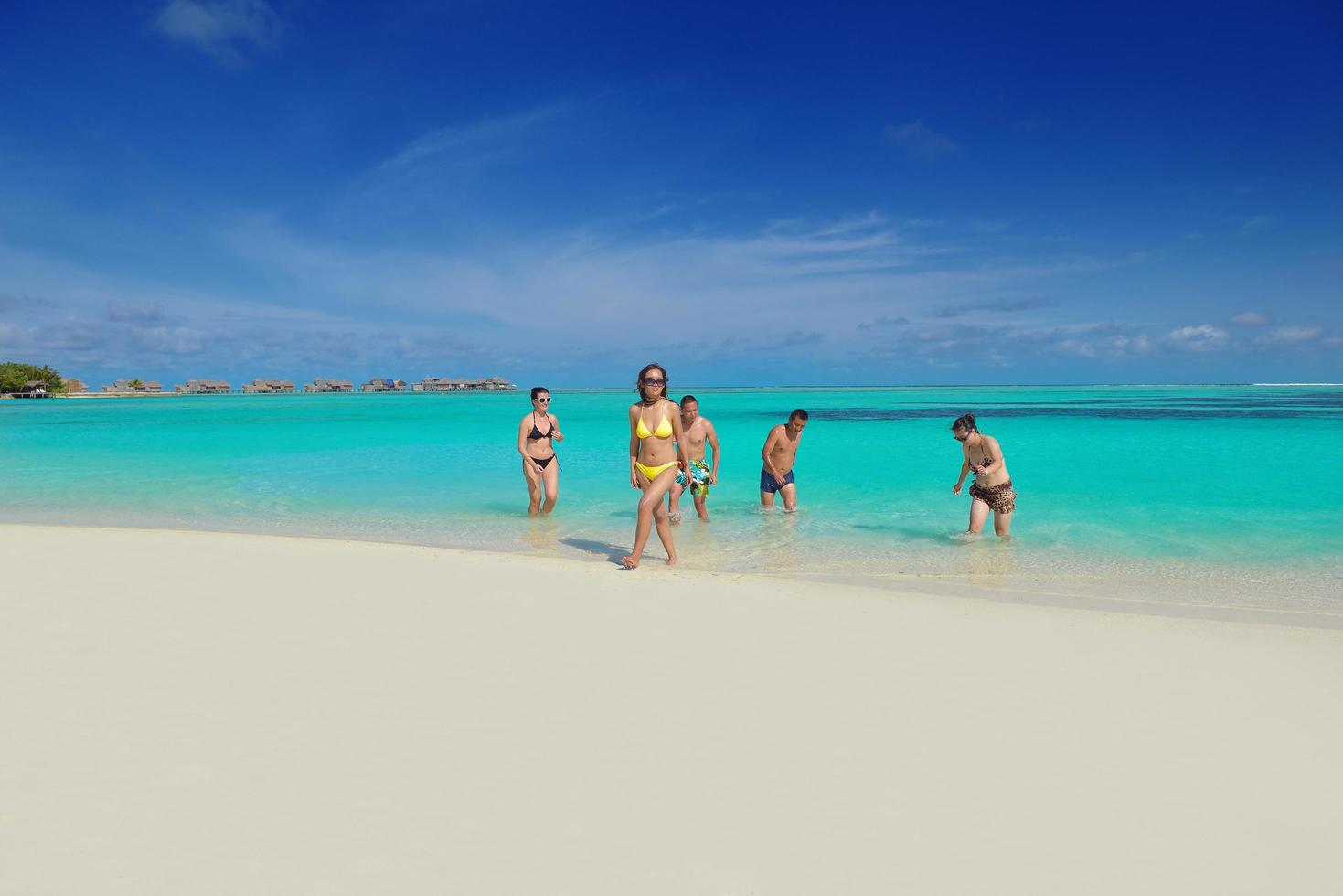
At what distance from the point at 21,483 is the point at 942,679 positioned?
1704 centimetres

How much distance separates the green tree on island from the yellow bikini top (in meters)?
127

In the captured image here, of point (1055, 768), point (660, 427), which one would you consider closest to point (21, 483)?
point (660, 427)

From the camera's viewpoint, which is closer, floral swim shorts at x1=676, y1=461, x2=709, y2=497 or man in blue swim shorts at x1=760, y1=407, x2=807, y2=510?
floral swim shorts at x1=676, y1=461, x2=709, y2=497

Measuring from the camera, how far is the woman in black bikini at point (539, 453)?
31.6 feet

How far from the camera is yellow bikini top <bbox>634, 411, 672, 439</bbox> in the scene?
21.4 ft

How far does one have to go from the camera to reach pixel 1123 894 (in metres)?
2.14

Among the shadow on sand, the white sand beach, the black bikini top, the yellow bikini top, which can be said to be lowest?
the shadow on sand

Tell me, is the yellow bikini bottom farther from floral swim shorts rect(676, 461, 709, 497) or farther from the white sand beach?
the white sand beach

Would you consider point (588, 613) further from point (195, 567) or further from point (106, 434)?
point (106, 434)

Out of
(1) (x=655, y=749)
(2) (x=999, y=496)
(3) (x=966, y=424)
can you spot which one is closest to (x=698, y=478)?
(3) (x=966, y=424)

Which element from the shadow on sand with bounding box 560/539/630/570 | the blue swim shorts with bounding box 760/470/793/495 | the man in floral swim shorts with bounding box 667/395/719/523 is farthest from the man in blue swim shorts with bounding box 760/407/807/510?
the shadow on sand with bounding box 560/539/630/570

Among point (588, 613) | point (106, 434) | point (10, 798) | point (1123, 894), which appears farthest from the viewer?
point (106, 434)

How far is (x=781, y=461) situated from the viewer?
32.7 feet

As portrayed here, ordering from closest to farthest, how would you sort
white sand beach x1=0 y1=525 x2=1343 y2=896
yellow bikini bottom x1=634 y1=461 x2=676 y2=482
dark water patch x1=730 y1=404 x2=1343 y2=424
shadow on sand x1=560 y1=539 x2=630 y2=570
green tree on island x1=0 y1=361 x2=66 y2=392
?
1. white sand beach x1=0 y1=525 x2=1343 y2=896
2. yellow bikini bottom x1=634 y1=461 x2=676 y2=482
3. shadow on sand x1=560 y1=539 x2=630 y2=570
4. dark water patch x1=730 y1=404 x2=1343 y2=424
5. green tree on island x1=0 y1=361 x2=66 y2=392
